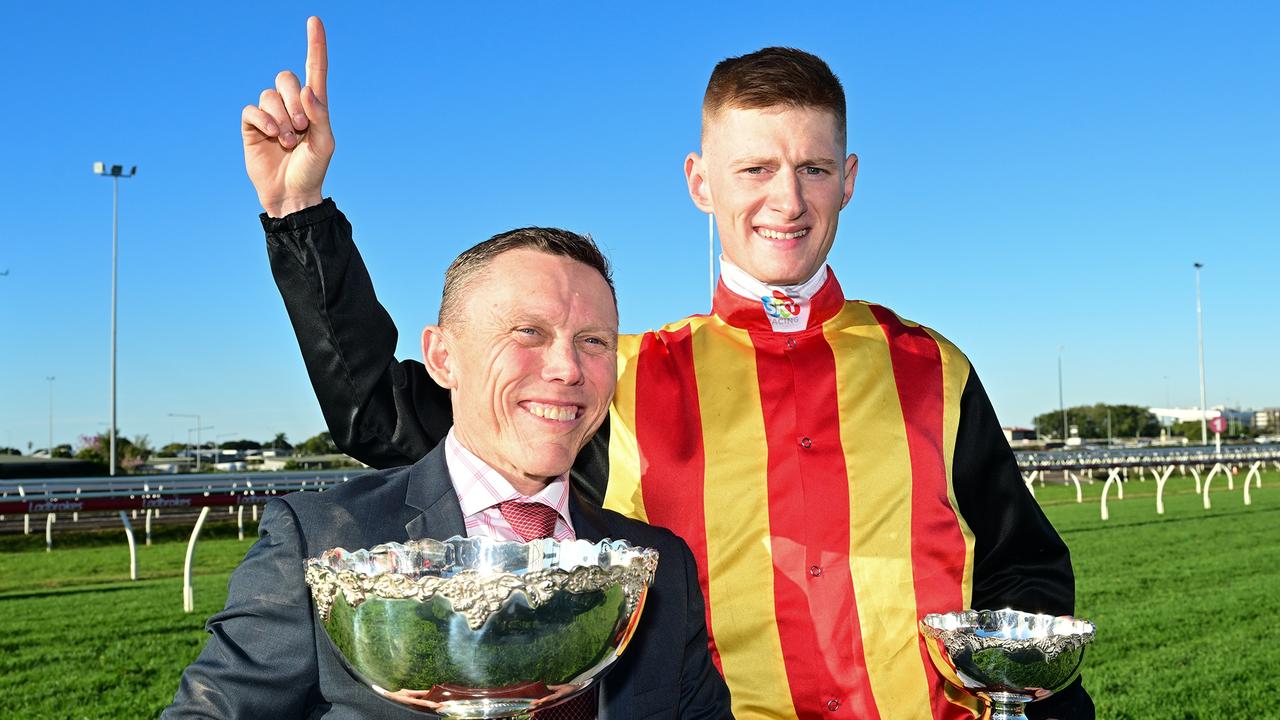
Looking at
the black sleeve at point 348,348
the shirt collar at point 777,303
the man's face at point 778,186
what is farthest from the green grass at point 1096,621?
the man's face at point 778,186

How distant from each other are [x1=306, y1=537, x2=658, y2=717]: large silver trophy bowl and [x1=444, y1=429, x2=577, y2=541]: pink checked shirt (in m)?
0.52

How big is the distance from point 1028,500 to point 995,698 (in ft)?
1.69

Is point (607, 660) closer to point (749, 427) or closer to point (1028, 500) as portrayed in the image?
point (749, 427)

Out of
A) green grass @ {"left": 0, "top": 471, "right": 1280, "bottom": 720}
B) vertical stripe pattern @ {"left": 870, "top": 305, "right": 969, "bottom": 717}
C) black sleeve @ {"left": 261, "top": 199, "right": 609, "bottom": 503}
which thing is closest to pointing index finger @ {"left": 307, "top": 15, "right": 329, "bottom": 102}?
black sleeve @ {"left": 261, "top": 199, "right": 609, "bottom": 503}

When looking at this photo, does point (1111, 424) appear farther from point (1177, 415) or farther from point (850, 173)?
point (850, 173)

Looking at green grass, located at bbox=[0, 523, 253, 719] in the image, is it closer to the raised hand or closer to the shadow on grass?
the shadow on grass

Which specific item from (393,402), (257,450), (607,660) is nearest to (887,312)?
(393,402)

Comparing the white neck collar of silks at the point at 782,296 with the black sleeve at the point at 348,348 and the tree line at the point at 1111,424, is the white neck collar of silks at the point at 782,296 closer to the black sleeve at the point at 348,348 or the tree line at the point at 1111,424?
the black sleeve at the point at 348,348

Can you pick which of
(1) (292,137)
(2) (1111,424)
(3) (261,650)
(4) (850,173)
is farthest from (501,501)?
(2) (1111,424)

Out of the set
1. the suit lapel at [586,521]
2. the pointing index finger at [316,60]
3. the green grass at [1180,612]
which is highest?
the pointing index finger at [316,60]

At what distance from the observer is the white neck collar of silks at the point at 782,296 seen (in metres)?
2.72

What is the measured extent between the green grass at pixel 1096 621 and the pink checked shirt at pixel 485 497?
5747mm

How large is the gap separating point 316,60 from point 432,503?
95 centimetres

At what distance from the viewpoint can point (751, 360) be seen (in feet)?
8.96
